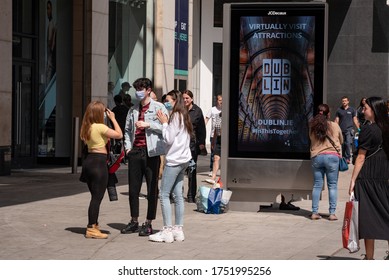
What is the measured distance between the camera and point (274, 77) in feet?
46.5

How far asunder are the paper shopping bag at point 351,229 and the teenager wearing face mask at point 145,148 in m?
2.82

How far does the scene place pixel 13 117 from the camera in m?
22.0

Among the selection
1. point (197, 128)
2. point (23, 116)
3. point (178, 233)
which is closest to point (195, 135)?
point (197, 128)

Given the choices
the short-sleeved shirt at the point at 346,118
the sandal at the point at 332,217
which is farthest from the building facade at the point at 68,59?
the sandal at the point at 332,217

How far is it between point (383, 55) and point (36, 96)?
17164 millimetres

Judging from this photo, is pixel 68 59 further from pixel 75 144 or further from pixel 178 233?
pixel 178 233

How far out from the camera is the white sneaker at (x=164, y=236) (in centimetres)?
1117

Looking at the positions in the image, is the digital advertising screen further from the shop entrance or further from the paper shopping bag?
the shop entrance

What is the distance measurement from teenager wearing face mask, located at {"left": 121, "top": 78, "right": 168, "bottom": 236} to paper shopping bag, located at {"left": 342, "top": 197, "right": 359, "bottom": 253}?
2824mm

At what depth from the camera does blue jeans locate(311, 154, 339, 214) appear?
13.7 m

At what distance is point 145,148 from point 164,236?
44.7 inches
